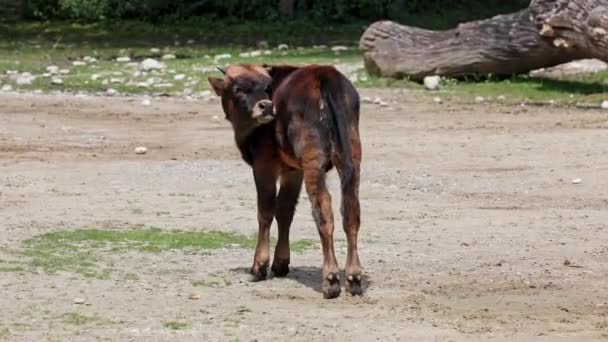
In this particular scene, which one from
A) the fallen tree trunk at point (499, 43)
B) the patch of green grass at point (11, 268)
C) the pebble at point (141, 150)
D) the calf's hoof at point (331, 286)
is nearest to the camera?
the calf's hoof at point (331, 286)

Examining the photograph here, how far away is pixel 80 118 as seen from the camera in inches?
677

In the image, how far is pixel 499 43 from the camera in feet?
63.5

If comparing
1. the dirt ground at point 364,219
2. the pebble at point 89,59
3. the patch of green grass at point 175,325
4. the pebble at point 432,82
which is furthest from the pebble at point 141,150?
the pebble at point 89,59

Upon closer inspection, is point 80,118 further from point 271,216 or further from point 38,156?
point 271,216

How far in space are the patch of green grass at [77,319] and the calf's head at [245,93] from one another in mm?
1526

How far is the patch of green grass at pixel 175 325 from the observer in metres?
7.29

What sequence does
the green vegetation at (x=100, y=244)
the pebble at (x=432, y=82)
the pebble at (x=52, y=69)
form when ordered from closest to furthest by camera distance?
the green vegetation at (x=100, y=244), the pebble at (x=432, y=82), the pebble at (x=52, y=69)

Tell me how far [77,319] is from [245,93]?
5.78ft

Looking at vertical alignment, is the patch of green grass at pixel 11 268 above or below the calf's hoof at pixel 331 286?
below

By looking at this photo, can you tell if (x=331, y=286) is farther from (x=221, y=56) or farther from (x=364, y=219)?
(x=221, y=56)

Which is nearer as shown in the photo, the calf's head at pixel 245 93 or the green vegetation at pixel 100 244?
the calf's head at pixel 245 93

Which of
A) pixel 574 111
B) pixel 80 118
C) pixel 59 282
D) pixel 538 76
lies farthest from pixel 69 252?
pixel 538 76

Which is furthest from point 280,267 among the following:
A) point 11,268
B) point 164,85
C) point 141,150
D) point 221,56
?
point 221,56

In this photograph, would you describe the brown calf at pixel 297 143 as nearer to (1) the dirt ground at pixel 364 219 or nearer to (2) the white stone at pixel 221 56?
(1) the dirt ground at pixel 364 219
